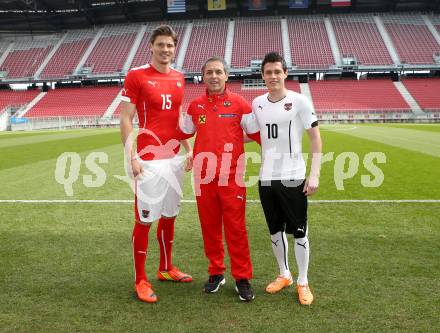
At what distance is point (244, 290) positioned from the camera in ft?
10.9

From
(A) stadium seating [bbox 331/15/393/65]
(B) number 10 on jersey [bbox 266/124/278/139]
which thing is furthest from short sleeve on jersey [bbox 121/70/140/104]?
(A) stadium seating [bbox 331/15/393/65]

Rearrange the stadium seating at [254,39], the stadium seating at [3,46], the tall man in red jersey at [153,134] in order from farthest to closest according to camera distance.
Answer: the stadium seating at [3,46] < the stadium seating at [254,39] < the tall man in red jersey at [153,134]

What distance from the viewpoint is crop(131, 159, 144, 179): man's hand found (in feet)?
11.1

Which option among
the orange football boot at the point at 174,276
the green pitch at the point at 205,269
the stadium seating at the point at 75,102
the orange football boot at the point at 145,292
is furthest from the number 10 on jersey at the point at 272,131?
the stadium seating at the point at 75,102

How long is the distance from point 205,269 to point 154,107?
5.55 ft

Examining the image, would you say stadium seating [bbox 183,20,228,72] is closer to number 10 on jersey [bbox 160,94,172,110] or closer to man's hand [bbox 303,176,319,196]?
number 10 on jersey [bbox 160,94,172,110]

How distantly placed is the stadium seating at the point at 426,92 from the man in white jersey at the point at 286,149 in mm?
38178

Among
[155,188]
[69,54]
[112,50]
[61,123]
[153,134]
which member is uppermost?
[153,134]

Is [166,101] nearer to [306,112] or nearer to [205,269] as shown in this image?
[306,112]

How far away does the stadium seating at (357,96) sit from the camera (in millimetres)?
37719

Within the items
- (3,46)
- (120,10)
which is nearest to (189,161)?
(120,10)

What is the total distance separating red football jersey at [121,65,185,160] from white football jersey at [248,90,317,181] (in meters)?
0.74

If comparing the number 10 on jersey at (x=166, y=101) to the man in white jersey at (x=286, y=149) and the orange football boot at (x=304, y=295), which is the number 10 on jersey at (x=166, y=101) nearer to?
the man in white jersey at (x=286, y=149)

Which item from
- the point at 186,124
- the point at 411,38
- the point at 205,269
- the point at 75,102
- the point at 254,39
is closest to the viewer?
the point at 186,124
